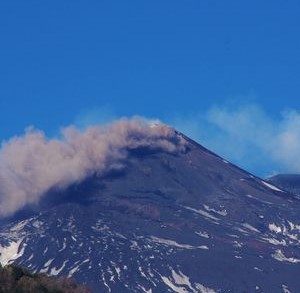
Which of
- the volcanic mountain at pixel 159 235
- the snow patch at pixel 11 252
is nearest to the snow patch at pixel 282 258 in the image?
the volcanic mountain at pixel 159 235

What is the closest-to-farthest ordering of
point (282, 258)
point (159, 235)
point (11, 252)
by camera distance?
point (11, 252) → point (282, 258) → point (159, 235)

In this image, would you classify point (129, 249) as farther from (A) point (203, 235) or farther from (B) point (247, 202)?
(B) point (247, 202)

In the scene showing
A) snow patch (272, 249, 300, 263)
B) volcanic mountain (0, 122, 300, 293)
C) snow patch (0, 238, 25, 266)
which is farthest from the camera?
snow patch (272, 249, 300, 263)

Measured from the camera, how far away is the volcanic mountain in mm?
158125

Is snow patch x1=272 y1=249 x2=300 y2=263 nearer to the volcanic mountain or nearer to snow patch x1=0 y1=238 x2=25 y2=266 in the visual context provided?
the volcanic mountain

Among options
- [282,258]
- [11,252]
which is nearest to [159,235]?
[282,258]

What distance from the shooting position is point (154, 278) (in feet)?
513

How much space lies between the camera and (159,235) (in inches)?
7032

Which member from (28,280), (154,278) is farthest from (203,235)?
(28,280)

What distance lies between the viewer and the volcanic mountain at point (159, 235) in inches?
6225

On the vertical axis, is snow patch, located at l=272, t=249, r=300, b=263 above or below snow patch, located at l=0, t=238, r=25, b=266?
above

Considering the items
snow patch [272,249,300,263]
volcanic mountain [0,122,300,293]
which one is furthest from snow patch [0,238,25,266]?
snow patch [272,249,300,263]

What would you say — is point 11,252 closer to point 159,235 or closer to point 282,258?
point 159,235

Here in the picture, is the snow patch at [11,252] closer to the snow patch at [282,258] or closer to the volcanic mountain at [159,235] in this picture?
the volcanic mountain at [159,235]
